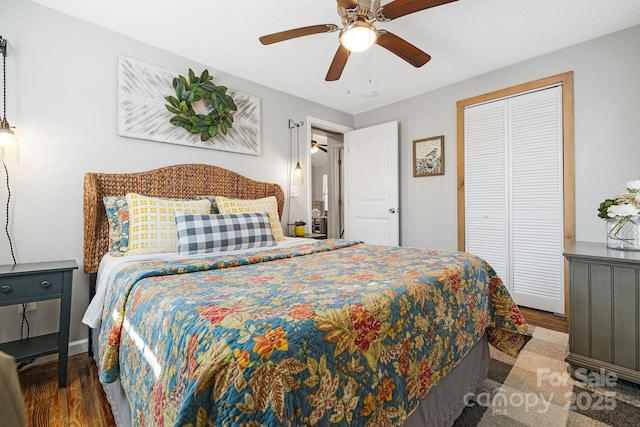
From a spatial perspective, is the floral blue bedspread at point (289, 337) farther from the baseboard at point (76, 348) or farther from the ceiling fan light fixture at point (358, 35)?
the ceiling fan light fixture at point (358, 35)

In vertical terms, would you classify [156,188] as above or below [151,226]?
above

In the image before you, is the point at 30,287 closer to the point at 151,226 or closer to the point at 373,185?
the point at 151,226

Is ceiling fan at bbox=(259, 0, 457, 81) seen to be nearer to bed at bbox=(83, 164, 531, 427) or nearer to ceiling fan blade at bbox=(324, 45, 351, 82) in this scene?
ceiling fan blade at bbox=(324, 45, 351, 82)

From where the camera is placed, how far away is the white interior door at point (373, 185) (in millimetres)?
3854

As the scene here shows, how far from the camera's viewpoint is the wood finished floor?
147 centimetres

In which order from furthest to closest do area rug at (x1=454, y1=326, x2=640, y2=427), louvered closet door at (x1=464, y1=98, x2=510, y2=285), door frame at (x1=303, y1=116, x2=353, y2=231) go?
door frame at (x1=303, y1=116, x2=353, y2=231) → louvered closet door at (x1=464, y1=98, x2=510, y2=285) → area rug at (x1=454, y1=326, x2=640, y2=427)

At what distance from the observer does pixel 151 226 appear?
2057 mm

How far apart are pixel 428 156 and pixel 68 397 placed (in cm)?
388

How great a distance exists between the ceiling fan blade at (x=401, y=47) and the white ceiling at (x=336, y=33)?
1.03 ft

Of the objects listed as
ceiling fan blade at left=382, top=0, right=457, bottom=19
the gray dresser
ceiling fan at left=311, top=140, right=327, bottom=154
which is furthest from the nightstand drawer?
ceiling fan at left=311, top=140, right=327, bottom=154

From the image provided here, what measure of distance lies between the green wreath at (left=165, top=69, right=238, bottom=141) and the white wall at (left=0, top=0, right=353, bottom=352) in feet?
1.10

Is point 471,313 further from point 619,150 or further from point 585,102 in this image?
point 585,102

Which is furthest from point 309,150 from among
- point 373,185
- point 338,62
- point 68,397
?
point 68,397

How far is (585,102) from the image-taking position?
8.65 ft
